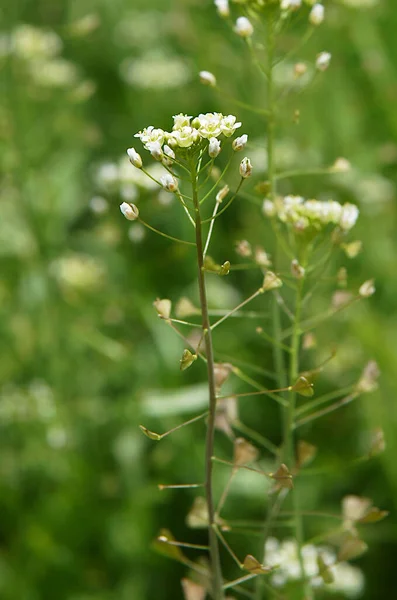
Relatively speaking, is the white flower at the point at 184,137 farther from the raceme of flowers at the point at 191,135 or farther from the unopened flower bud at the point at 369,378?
the unopened flower bud at the point at 369,378

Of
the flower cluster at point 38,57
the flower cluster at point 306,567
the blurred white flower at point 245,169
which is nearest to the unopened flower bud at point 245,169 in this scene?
the blurred white flower at point 245,169

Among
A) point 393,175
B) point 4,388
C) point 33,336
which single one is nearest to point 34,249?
point 33,336

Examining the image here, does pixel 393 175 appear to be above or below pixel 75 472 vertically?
above

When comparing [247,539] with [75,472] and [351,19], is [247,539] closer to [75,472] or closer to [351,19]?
[75,472]

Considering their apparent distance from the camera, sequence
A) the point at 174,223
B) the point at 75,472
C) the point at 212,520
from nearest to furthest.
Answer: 1. the point at 212,520
2. the point at 75,472
3. the point at 174,223

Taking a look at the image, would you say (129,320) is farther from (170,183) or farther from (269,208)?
(170,183)

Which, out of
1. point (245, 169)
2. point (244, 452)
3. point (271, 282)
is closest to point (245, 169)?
point (245, 169)

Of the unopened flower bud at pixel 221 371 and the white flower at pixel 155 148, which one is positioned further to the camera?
the unopened flower bud at pixel 221 371
